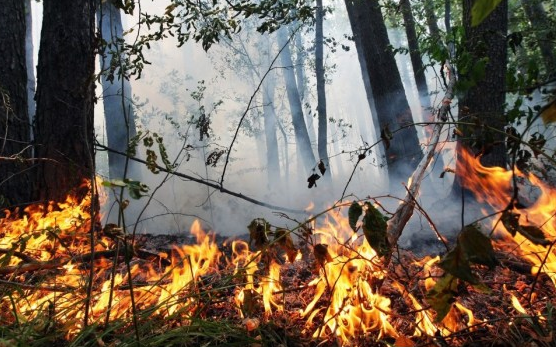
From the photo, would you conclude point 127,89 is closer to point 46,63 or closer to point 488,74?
point 46,63

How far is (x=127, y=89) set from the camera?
960 cm

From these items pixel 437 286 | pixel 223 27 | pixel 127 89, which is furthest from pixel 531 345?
pixel 127 89

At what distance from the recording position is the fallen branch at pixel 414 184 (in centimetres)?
245

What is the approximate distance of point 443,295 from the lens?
1.36 m

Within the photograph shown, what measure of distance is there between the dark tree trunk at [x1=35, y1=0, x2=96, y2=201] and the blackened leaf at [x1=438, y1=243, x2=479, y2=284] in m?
3.83

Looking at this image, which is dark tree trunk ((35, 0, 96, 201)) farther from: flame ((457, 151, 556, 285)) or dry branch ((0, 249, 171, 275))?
flame ((457, 151, 556, 285))

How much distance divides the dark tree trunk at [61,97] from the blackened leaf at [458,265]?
3.83 m

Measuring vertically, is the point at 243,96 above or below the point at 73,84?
above

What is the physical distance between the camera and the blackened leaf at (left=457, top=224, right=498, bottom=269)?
3.73ft

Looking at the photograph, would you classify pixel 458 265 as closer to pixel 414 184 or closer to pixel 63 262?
pixel 414 184

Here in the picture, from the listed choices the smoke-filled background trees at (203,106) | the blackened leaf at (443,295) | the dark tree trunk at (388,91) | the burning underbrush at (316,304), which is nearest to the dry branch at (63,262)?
the burning underbrush at (316,304)

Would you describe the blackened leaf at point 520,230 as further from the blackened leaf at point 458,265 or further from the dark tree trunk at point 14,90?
the dark tree trunk at point 14,90

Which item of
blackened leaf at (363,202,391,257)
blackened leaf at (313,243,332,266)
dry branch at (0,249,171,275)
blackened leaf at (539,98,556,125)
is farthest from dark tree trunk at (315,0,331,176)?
blackened leaf at (539,98,556,125)

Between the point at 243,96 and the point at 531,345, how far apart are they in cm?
2876
